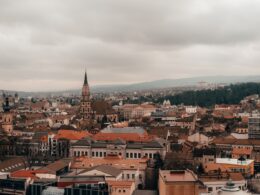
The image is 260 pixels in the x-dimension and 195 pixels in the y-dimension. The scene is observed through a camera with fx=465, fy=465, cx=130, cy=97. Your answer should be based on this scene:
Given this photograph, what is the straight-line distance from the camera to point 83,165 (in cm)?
4222

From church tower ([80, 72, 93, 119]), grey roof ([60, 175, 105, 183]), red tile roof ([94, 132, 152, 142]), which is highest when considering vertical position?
church tower ([80, 72, 93, 119])

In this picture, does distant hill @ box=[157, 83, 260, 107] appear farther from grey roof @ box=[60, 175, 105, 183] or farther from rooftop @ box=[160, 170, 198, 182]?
grey roof @ box=[60, 175, 105, 183]

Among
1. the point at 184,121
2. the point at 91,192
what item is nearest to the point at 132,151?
the point at 91,192

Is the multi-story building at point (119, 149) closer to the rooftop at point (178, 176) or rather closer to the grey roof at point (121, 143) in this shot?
the grey roof at point (121, 143)

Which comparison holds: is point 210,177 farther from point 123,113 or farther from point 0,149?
point 123,113

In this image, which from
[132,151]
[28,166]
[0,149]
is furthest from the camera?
[0,149]

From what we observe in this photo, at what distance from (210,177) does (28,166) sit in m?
18.3

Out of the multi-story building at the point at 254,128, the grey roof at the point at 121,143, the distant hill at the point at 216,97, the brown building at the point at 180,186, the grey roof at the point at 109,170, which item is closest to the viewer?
the brown building at the point at 180,186

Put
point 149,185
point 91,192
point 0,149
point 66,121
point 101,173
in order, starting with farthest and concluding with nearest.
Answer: point 66,121
point 0,149
point 149,185
point 101,173
point 91,192

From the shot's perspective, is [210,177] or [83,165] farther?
[83,165]

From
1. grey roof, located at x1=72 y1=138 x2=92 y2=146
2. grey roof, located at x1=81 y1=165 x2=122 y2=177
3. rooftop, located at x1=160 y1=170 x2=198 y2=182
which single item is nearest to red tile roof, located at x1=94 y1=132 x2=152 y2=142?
grey roof, located at x1=72 y1=138 x2=92 y2=146

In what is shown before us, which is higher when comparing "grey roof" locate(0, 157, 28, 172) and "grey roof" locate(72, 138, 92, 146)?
"grey roof" locate(72, 138, 92, 146)

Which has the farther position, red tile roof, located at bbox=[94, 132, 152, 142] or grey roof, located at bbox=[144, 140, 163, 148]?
red tile roof, located at bbox=[94, 132, 152, 142]

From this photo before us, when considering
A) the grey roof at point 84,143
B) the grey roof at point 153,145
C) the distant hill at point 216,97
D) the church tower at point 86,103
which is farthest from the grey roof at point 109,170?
the distant hill at point 216,97
